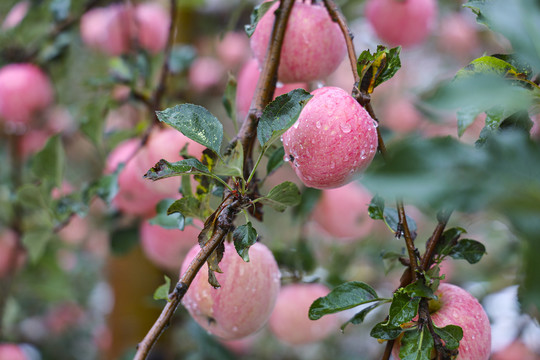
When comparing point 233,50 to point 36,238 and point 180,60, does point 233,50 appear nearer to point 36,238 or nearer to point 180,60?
point 180,60

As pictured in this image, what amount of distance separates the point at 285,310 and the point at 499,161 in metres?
0.74

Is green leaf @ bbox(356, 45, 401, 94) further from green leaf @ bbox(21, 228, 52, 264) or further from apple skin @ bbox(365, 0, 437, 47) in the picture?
green leaf @ bbox(21, 228, 52, 264)

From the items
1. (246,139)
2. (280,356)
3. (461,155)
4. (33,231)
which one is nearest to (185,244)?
(33,231)

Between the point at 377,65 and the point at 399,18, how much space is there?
1.48ft

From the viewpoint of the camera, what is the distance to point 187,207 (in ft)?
1.51

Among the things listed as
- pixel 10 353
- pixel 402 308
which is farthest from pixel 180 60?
pixel 402 308

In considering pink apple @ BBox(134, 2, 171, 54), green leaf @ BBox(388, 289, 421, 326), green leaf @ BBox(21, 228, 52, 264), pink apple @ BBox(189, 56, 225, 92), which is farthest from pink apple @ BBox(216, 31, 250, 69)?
green leaf @ BBox(388, 289, 421, 326)

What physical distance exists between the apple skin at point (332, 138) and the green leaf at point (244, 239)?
0.23ft

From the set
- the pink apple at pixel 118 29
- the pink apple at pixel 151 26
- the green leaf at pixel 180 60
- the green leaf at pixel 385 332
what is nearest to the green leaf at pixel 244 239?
the green leaf at pixel 385 332

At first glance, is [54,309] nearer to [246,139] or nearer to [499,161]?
[246,139]

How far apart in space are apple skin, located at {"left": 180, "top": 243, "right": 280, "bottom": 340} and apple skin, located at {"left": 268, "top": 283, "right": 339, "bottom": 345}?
40 cm

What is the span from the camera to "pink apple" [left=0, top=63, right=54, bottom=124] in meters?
1.02

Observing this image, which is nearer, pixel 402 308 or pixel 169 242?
pixel 402 308

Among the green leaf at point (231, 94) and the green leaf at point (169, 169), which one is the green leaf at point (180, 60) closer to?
the green leaf at point (231, 94)
